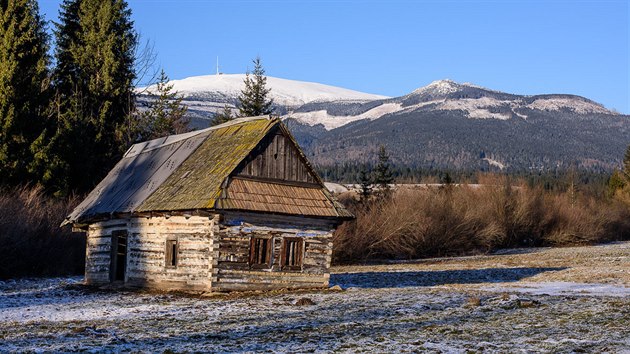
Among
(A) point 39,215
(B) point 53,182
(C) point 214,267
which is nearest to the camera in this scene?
(C) point 214,267

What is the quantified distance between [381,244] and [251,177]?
2992cm

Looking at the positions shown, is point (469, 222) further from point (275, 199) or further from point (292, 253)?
point (275, 199)

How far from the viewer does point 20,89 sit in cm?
4244

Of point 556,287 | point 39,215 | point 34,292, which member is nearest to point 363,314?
point 556,287

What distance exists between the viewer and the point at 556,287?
1107 inches

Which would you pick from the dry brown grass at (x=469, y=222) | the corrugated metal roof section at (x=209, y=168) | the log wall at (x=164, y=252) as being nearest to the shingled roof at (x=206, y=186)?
the corrugated metal roof section at (x=209, y=168)

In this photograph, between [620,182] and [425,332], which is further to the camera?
[620,182]

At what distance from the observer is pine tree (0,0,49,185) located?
40.8 meters

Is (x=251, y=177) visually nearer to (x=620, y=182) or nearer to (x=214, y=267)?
(x=214, y=267)

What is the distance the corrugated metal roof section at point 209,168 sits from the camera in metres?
24.8

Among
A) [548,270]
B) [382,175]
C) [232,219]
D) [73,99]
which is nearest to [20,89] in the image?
[73,99]

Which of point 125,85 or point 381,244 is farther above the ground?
point 125,85

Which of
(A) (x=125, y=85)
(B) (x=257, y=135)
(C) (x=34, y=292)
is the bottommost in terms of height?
(C) (x=34, y=292)

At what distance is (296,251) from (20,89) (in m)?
23.8
